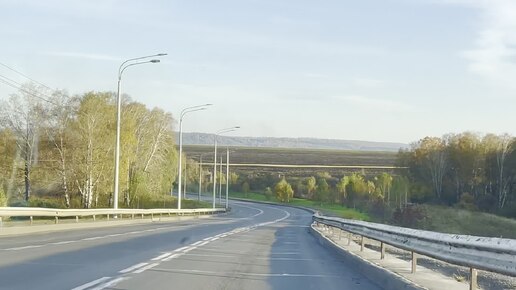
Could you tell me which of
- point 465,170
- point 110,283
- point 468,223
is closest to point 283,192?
point 465,170

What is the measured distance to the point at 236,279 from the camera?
1491cm

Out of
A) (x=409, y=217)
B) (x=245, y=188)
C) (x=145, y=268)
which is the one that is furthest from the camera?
(x=245, y=188)

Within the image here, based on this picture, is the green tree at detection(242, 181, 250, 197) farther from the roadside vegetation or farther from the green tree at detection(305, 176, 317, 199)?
the roadside vegetation

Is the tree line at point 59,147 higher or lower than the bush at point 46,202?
higher

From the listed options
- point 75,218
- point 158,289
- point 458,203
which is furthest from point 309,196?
point 158,289

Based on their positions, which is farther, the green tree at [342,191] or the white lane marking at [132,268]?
the green tree at [342,191]

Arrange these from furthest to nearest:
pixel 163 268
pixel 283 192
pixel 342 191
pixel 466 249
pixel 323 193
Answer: pixel 283 192 < pixel 323 193 < pixel 342 191 < pixel 163 268 < pixel 466 249

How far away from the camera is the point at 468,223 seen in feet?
246

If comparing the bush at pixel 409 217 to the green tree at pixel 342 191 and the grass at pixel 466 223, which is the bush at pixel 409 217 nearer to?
the grass at pixel 466 223

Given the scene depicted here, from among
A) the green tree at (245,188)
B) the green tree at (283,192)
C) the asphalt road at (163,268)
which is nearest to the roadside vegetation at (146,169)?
the green tree at (283,192)

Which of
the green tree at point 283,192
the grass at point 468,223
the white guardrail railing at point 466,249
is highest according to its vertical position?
the white guardrail railing at point 466,249

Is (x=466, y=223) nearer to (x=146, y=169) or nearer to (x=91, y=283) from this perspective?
(x=146, y=169)

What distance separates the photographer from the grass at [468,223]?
213 feet

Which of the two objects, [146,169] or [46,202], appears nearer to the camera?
[46,202]
